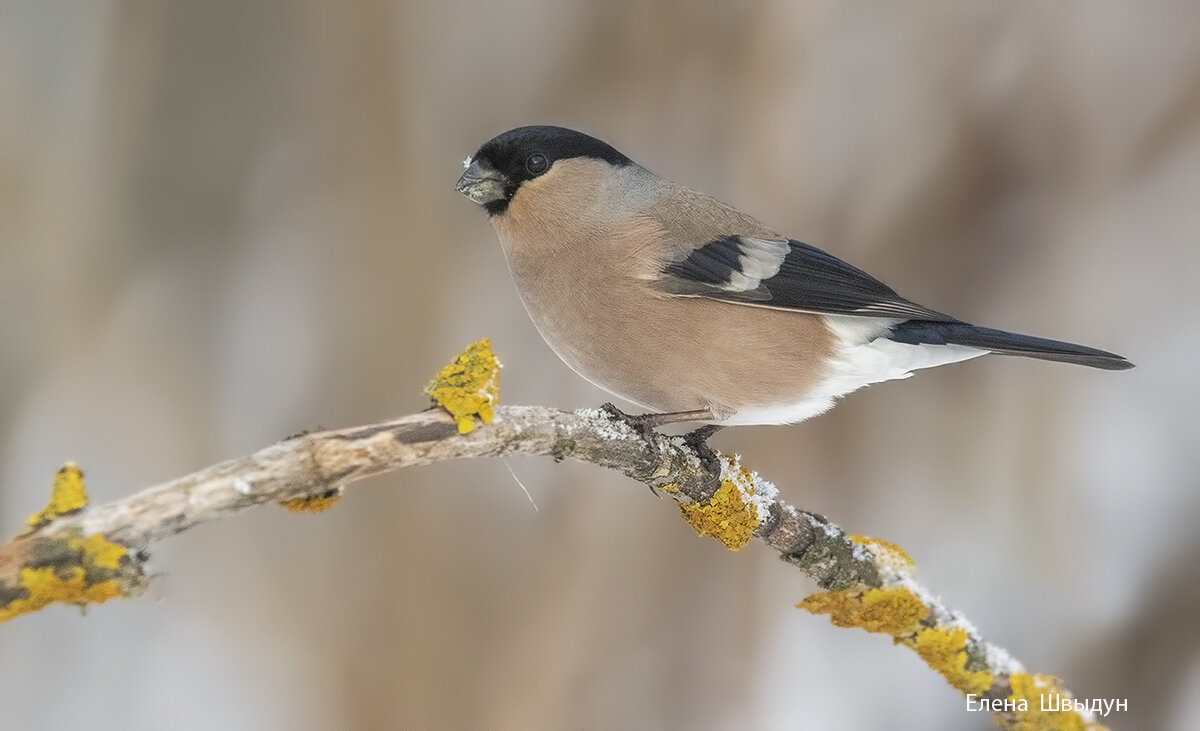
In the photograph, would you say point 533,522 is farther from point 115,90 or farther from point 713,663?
point 115,90

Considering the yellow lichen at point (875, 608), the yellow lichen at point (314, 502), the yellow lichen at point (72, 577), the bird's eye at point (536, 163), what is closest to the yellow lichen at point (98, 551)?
the yellow lichen at point (72, 577)

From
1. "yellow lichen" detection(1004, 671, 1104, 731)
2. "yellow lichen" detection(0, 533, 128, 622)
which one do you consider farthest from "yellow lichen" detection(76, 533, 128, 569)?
"yellow lichen" detection(1004, 671, 1104, 731)

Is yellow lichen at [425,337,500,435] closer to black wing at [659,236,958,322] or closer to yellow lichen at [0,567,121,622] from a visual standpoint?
yellow lichen at [0,567,121,622]

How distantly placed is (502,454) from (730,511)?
0.47 m

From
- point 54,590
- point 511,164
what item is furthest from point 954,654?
point 54,590

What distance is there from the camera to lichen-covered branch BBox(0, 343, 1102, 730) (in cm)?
85

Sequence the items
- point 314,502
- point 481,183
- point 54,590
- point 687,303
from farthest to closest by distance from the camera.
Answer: point 481,183 < point 687,303 < point 314,502 < point 54,590

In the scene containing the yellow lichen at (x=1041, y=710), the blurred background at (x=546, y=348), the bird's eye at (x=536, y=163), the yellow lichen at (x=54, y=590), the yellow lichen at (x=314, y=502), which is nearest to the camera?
the yellow lichen at (x=54, y=590)

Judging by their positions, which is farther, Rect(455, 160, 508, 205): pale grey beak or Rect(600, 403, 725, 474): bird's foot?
Rect(455, 160, 508, 205): pale grey beak

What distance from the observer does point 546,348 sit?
7.89ft

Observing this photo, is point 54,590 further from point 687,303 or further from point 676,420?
point 687,303

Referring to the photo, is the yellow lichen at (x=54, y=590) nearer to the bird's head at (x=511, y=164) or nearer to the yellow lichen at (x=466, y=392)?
the yellow lichen at (x=466, y=392)

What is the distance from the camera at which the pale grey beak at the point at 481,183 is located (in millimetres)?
1782

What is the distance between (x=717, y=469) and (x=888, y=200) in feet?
4.03
